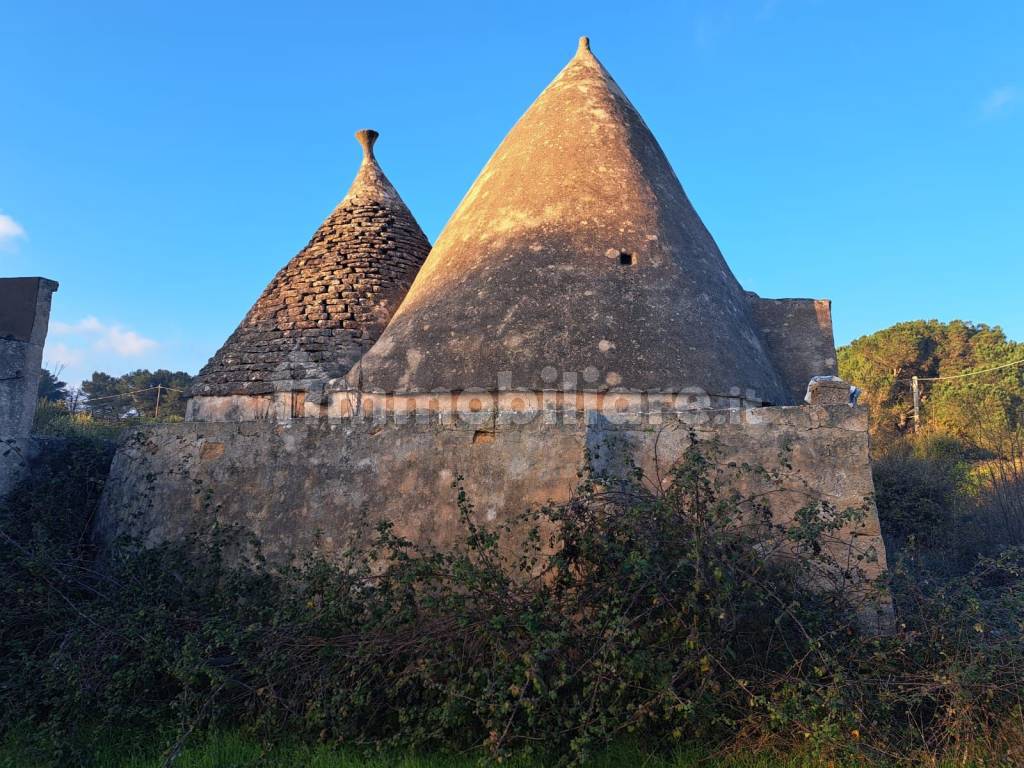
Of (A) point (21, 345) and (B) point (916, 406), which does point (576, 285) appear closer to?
(A) point (21, 345)

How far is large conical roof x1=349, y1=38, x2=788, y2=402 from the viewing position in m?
5.94

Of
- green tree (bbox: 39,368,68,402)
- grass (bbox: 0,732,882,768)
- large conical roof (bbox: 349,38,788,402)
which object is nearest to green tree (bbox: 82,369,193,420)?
green tree (bbox: 39,368,68,402)

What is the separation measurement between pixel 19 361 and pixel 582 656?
4.64m

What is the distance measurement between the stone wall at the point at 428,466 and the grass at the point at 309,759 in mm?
1363

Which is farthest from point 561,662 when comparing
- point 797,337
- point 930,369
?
point 930,369

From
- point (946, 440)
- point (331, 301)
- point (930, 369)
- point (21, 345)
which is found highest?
point (930, 369)

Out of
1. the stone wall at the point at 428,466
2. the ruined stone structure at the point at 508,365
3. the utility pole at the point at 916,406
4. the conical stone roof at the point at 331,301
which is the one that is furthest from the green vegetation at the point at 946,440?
the conical stone roof at the point at 331,301

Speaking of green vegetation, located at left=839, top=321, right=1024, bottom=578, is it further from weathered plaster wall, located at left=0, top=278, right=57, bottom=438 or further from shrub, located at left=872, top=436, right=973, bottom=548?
weathered plaster wall, located at left=0, top=278, right=57, bottom=438

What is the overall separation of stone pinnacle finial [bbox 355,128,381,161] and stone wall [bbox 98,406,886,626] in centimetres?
585

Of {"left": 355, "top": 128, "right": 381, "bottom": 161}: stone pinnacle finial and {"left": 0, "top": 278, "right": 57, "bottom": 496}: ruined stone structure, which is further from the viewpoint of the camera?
{"left": 355, "top": 128, "right": 381, "bottom": 161}: stone pinnacle finial

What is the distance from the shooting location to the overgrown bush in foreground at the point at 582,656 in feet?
9.31

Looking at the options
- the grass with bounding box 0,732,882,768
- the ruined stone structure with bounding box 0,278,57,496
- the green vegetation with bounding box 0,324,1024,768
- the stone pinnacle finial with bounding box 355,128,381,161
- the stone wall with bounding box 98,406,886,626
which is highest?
the stone pinnacle finial with bounding box 355,128,381,161

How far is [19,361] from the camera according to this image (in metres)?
5.29

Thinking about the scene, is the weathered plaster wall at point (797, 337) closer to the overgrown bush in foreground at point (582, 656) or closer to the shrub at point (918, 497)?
the shrub at point (918, 497)
